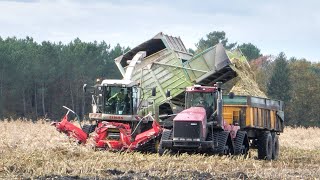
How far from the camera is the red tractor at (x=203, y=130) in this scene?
17.9 meters

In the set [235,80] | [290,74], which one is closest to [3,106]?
[235,80]

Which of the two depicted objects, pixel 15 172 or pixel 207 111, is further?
pixel 207 111

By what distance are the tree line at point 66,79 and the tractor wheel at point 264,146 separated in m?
27.0

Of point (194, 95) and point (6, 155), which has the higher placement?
point (194, 95)

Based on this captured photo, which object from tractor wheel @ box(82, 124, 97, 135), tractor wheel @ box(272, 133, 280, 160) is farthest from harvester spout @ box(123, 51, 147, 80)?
tractor wheel @ box(272, 133, 280, 160)

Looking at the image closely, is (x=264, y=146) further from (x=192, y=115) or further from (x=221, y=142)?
(x=192, y=115)

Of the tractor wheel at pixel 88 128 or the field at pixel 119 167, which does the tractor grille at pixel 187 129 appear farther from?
the tractor wheel at pixel 88 128

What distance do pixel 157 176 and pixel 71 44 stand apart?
190 ft

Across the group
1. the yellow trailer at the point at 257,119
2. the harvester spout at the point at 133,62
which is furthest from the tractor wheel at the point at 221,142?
the harvester spout at the point at 133,62

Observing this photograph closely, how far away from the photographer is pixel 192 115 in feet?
59.4

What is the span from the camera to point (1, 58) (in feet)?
184

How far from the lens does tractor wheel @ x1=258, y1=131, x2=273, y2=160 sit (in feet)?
69.0

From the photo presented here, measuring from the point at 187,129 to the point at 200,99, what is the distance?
142 cm

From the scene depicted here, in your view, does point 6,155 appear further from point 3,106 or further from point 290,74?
point 290,74
